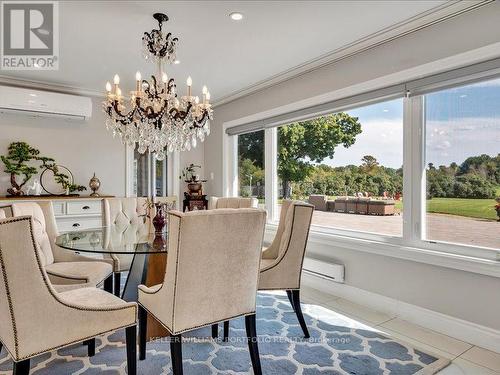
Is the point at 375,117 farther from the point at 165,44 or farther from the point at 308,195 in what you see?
the point at 165,44

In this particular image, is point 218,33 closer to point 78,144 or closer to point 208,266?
point 208,266

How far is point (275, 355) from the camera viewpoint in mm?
2182

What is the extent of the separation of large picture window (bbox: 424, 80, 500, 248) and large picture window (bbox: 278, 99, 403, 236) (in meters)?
0.30

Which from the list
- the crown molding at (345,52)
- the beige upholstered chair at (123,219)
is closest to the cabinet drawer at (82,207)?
the beige upholstered chair at (123,219)

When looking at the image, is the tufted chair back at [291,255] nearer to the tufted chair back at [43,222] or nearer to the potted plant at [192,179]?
the tufted chair back at [43,222]

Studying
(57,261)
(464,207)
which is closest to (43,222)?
(57,261)

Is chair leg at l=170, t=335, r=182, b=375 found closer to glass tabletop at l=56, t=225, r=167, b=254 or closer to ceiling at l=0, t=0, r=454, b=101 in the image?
glass tabletop at l=56, t=225, r=167, b=254

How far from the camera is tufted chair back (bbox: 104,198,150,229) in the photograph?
3.25 m

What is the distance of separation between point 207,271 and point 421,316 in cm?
198

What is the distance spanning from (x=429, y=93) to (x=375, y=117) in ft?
2.08

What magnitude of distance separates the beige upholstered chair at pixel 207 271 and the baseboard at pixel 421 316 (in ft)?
5.09

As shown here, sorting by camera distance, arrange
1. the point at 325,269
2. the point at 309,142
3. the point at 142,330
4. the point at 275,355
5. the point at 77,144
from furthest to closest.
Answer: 1. the point at 77,144
2. the point at 309,142
3. the point at 325,269
4. the point at 275,355
5. the point at 142,330

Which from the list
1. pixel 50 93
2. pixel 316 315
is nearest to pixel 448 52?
pixel 316 315
